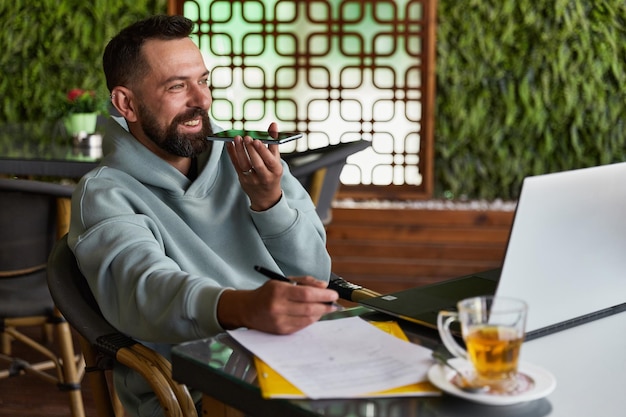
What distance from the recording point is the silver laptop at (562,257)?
4.32ft

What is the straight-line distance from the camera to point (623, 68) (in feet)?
15.5

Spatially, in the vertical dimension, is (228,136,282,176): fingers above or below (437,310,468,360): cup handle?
above

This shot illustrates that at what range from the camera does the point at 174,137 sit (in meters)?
2.00

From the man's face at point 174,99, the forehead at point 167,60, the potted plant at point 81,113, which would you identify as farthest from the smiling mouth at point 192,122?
the potted plant at point 81,113

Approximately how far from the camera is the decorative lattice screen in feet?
16.0

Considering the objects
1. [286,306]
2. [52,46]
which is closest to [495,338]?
[286,306]

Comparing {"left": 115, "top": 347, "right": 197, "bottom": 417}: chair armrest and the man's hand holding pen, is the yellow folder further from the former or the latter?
{"left": 115, "top": 347, "right": 197, "bottom": 417}: chair armrest

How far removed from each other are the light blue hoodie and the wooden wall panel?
2.46 meters

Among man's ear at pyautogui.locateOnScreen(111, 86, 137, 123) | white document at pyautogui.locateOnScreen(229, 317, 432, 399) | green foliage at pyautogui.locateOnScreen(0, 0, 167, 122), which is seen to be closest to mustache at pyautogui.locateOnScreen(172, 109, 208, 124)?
man's ear at pyautogui.locateOnScreen(111, 86, 137, 123)

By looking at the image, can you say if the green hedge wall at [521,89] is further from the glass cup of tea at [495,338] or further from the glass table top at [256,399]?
the glass cup of tea at [495,338]

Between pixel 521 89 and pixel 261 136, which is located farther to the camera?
pixel 521 89

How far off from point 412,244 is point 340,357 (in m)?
3.30

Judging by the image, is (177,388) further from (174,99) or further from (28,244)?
(28,244)

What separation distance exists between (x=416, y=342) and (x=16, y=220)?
165 centimetres
